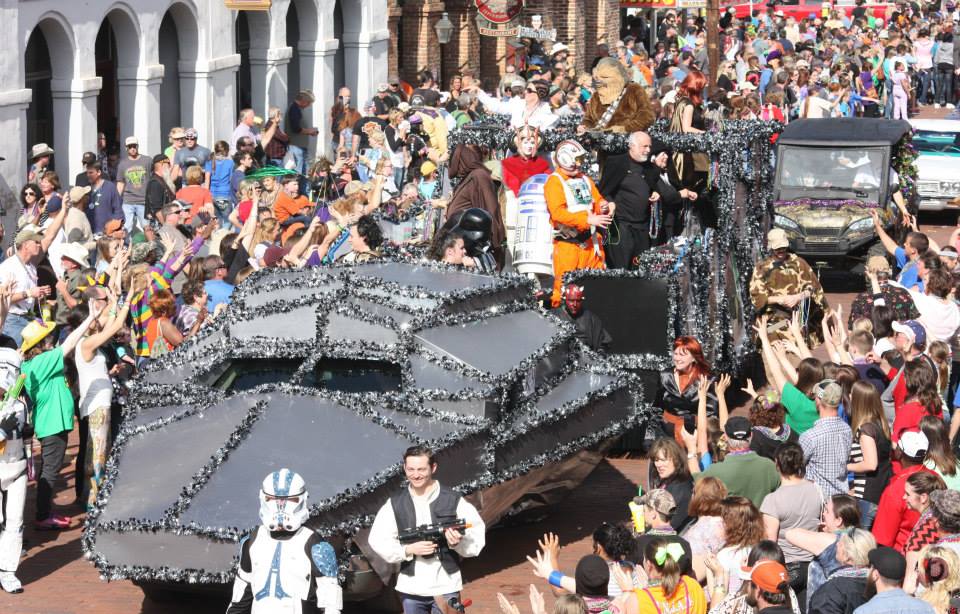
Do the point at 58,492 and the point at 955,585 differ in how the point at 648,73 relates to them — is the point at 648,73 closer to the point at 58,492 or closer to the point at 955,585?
the point at 58,492

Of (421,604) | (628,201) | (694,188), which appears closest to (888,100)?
(694,188)

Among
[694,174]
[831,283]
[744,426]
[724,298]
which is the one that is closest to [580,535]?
[744,426]

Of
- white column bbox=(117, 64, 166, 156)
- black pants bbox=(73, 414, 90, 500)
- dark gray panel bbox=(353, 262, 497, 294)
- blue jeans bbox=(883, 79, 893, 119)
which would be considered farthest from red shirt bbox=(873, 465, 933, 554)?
blue jeans bbox=(883, 79, 893, 119)

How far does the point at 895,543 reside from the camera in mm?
9688

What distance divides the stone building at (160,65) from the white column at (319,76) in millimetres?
16

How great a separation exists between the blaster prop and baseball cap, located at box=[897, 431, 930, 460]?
2.84 meters

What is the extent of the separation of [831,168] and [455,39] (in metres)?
16.1

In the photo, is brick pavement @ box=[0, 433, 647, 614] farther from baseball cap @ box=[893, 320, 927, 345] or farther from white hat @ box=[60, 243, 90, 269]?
baseball cap @ box=[893, 320, 927, 345]

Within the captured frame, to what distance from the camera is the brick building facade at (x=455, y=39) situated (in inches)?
1412

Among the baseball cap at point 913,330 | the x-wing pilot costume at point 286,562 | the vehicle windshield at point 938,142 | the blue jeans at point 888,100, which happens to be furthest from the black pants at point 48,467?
the blue jeans at point 888,100

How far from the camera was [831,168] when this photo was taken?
22859mm

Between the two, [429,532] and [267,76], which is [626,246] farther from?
[267,76]

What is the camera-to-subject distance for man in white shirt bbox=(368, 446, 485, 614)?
8734 mm

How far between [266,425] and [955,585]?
3985 millimetres
